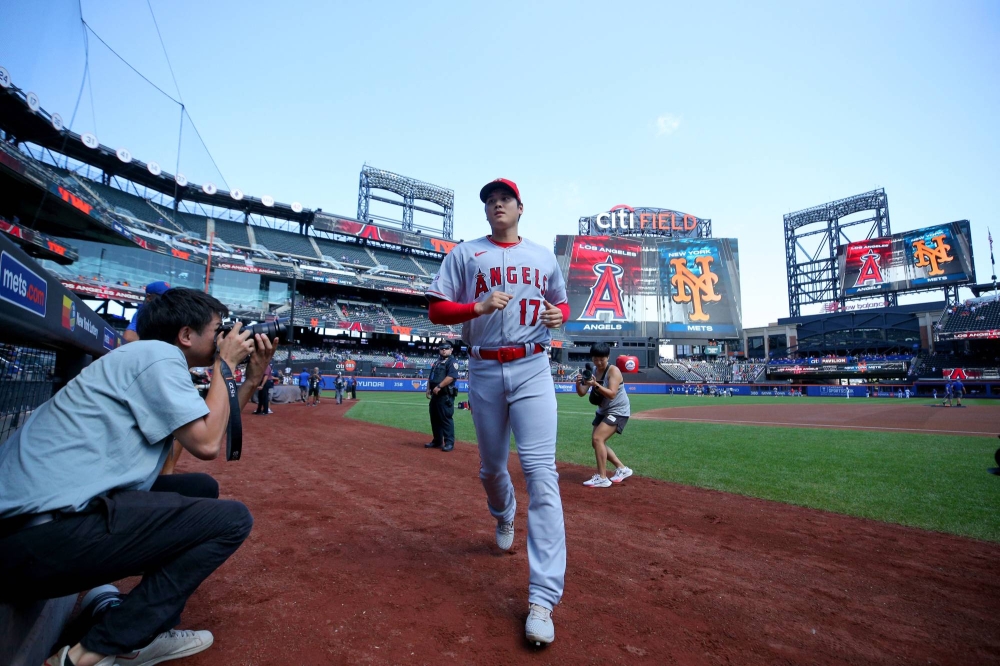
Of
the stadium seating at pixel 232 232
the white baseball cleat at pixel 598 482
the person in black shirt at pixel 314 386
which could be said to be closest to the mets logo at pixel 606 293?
the person in black shirt at pixel 314 386

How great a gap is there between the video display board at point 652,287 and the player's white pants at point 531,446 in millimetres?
39452

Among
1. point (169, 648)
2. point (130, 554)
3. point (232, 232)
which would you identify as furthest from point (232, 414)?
point (232, 232)

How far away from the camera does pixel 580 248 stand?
43.2 m

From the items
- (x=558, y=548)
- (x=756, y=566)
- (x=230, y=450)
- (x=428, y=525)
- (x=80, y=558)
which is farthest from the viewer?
(x=428, y=525)

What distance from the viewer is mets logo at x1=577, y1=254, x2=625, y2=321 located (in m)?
42.0

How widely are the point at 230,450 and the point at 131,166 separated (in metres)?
44.0

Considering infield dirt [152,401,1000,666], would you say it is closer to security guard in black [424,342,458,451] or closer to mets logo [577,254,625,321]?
security guard in black [424,342,458,451]

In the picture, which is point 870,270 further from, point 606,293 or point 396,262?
point 396,262

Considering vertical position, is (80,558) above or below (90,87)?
below

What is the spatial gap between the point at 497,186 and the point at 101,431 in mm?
2056

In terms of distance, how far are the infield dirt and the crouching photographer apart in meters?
0.35

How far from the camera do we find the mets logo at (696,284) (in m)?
42.9

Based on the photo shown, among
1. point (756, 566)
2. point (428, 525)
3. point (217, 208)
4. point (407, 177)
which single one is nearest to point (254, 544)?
point (428, 525)

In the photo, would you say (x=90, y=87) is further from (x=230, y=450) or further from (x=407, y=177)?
(x=407, y=177)
